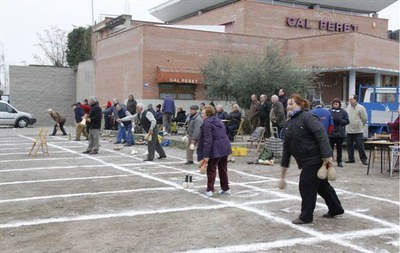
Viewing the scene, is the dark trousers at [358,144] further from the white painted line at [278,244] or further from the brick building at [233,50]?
the brick building at [233,50]

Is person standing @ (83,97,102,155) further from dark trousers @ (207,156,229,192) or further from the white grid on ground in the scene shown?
dark trousers @ (207,156,229,192)

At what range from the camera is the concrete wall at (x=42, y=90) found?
35781 millimetres

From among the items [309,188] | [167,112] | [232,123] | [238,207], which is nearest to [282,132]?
[232,123]

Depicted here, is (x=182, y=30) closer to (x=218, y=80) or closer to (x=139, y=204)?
(x=218, y=80)

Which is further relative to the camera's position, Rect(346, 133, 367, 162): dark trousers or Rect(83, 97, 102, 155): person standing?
Rect(83, 97, 102, 155): person standing

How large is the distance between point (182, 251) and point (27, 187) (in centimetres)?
506

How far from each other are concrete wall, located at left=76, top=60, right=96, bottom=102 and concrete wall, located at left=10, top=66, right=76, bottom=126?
77 centimetres

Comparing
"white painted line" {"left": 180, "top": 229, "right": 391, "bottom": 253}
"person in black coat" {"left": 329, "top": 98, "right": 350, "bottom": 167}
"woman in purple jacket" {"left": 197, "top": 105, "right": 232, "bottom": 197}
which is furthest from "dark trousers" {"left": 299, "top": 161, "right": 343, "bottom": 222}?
"person in black coat" {"left": 329, "top": 98, "right": 350, "bottom": 167}

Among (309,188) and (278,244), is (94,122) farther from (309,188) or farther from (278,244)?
(278,244)

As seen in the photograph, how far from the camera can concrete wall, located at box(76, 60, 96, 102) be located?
3509 centimetres

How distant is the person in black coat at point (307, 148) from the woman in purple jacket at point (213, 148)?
1.82m

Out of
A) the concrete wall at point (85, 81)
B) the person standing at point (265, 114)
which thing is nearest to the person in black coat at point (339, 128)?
the person standing at point (265, 114)

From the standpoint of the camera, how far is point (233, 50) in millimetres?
29000

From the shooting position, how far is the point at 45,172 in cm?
1104
